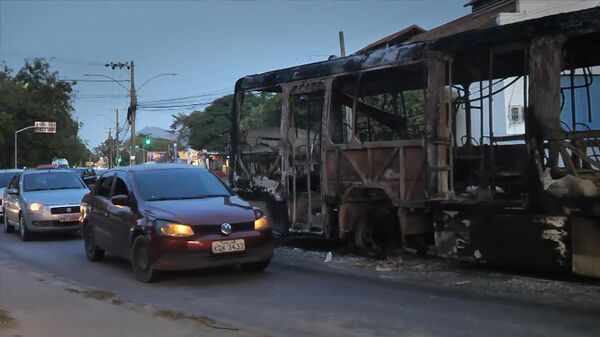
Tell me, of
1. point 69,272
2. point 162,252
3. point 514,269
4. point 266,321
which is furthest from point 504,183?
point 69,272

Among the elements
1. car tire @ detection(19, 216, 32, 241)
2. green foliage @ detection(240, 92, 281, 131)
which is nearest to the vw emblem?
green foliage @ detection(240, 92, 281, 131)

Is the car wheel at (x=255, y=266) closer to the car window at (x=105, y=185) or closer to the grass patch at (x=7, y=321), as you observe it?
the car window at (x=105, y=185)

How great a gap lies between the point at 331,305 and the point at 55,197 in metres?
9.26

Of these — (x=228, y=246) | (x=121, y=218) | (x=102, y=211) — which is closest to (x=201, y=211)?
(x=228, y=246)

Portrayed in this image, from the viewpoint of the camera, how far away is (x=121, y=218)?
352 inches

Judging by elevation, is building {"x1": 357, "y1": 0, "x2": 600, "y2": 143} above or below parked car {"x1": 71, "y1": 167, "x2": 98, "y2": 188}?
above

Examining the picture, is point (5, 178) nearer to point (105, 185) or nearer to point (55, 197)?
point (55, 197)

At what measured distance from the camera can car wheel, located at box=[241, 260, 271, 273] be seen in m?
8.61

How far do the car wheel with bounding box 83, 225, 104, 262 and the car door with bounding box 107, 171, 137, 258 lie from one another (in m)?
1.08

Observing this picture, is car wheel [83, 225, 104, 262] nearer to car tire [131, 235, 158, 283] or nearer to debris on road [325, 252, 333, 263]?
car tire [131, 235, 158, 283]

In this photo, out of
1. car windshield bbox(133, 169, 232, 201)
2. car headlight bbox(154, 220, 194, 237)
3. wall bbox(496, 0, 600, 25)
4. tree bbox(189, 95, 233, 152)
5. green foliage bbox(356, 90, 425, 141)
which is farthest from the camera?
tree bbox(189, 95, 233, 152)

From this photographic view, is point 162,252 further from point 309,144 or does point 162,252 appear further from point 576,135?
point 576,135

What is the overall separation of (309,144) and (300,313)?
4.48m

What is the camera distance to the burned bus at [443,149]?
285 inches
